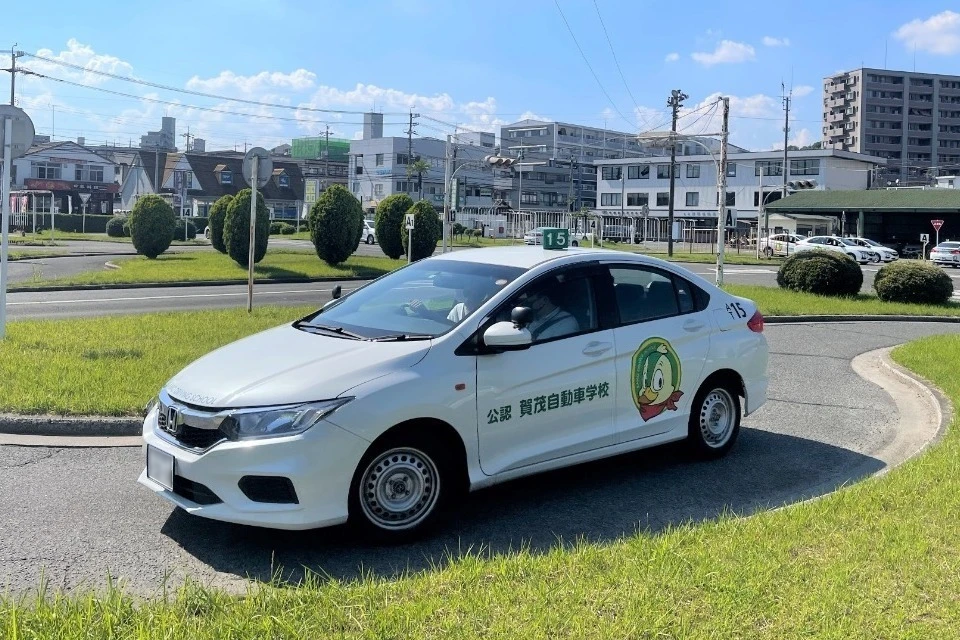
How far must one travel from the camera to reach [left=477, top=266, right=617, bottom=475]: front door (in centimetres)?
519

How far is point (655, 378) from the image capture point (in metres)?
6.19

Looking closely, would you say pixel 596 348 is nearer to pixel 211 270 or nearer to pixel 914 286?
pixel 914 286

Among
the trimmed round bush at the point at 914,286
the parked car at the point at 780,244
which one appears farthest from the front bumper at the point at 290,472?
the parked car at the point at 780,244

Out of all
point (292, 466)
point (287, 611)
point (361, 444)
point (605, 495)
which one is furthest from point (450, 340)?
point (287, 611)

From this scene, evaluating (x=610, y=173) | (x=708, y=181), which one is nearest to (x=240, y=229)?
(x=708, y=181)

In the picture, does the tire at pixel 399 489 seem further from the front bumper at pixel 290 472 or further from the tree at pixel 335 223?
the tree at pixel 335 223

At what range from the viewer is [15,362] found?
30.4 feet

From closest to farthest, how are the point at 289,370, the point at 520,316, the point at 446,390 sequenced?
1. the point at 289,370
2. the point at 446,390
3. the point at 520,316

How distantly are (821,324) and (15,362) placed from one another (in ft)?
44.9

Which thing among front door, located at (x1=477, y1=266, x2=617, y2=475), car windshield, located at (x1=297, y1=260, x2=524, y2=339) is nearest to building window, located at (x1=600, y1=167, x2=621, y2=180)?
car windshield, located at (x1=297, y1=260, x2=524, y2=339)

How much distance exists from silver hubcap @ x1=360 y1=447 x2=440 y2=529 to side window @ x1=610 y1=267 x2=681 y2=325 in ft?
6.20

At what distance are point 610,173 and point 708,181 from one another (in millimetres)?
13514

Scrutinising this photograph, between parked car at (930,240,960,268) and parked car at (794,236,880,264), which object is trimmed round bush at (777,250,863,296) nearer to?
parked car at (794,236,880,264)

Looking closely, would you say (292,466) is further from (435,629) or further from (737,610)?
(737,610)
